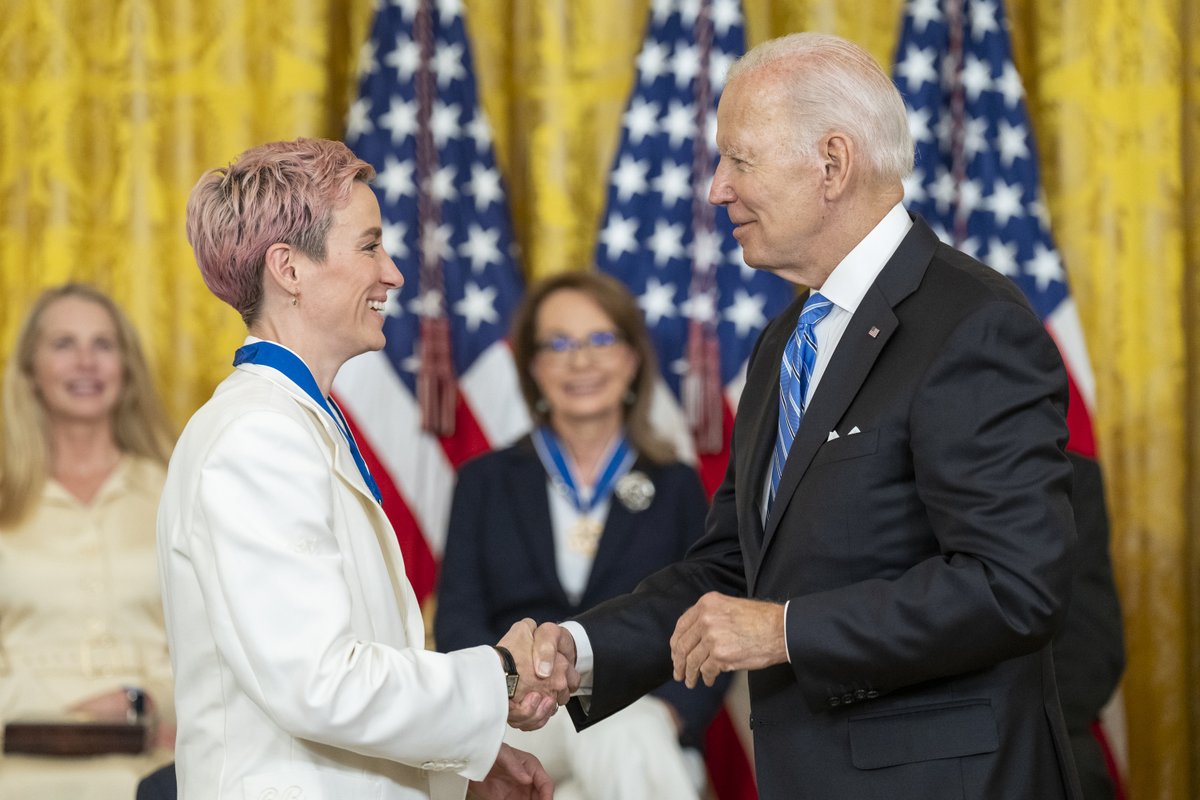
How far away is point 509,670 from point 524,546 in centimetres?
195

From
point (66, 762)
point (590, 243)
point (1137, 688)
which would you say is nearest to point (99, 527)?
point (66, 762)

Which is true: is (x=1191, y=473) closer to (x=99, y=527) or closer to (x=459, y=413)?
(x=459, y=413)

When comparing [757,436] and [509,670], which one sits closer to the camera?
[509,670]

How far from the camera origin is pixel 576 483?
14.6 ft

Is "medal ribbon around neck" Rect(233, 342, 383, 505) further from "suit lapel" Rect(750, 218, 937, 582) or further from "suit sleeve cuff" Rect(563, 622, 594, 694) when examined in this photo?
"suit lapel" Rect(750, 218, 937, 582)

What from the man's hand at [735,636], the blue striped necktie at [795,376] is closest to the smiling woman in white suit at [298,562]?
the man's hand at [735,636]

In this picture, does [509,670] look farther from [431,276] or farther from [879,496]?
[431,276]

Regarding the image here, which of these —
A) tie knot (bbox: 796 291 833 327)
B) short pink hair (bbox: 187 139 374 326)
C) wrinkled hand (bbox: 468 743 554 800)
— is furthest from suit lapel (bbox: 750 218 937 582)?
short pink hair (bbox: 187 139 374 326)

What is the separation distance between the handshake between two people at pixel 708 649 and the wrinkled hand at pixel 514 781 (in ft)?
0.29

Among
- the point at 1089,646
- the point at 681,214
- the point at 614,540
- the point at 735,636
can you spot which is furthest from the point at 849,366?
the point at 681,214

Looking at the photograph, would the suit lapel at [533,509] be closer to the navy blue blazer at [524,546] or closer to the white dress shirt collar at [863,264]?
the navy blue blazer at [524,546]

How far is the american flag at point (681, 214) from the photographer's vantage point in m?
4.93

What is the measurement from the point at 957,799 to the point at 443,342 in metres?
2.96

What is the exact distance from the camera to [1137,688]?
4859 mm
